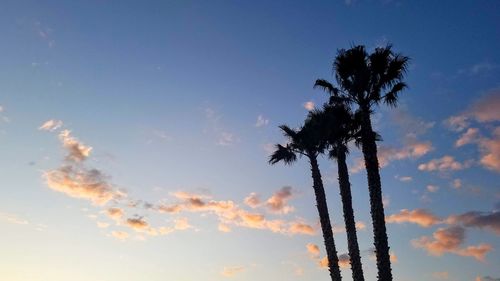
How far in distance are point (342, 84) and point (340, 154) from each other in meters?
6.34

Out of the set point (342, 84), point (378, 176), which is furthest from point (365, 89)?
point (378, 176)

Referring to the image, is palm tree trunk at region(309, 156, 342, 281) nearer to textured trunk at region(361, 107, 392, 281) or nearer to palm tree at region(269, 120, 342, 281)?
palm tree at region(269, 120, 342, 281)

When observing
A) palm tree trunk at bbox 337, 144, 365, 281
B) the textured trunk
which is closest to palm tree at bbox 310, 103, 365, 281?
palm tree trunk at bbox 337, 144, 365, 281

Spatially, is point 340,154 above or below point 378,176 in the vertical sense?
above

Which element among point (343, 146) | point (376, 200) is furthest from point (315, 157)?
point (376, 200)

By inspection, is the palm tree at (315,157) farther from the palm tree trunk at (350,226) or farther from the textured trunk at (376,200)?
the textured trunk at (376,200)

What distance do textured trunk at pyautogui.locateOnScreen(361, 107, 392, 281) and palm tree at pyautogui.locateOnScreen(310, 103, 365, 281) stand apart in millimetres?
3979

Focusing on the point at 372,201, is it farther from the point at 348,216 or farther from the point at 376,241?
the point at 348,216

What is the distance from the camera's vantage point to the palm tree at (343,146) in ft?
92.8

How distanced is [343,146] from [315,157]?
6.86 ft

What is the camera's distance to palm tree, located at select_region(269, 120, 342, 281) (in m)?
29.3

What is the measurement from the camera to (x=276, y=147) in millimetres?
Result: 35031

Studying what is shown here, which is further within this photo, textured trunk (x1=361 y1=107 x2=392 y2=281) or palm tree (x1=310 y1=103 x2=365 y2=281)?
palm tree (x1=310 y1=103 x2=365 y2=281)

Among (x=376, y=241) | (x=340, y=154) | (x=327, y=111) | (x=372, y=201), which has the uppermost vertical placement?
(x=327, y=111)
